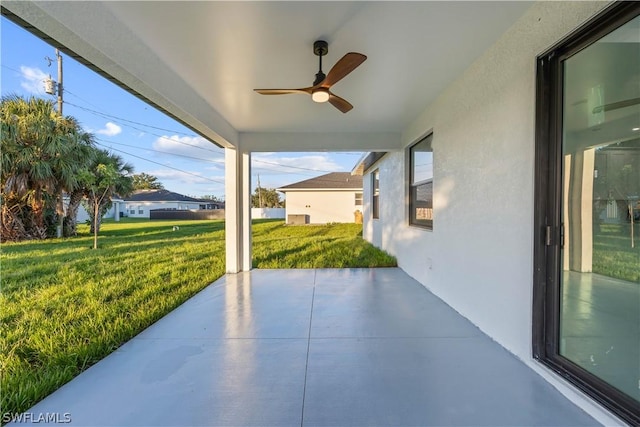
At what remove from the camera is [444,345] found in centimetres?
266

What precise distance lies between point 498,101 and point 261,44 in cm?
226

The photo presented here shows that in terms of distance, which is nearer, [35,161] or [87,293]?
[87,293]

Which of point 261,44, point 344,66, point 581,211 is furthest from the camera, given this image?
point 261,44

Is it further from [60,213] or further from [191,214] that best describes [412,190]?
[191,214]

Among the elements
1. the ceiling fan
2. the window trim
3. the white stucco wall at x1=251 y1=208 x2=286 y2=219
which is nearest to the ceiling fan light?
the ceiling fan

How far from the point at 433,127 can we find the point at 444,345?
9.82ft

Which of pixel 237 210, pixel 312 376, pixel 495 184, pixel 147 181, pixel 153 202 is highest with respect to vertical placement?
pixel 147 181

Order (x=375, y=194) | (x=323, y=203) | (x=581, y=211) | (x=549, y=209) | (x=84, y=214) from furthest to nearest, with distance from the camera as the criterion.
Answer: (x=84, y=214) < (x=323, y=203) < (x=375, y=194) < (x=549, y=209) < (x=581, y=211)

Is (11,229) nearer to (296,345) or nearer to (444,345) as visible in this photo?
(296,345)

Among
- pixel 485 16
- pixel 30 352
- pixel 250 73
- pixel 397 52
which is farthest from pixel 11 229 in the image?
pixel 485 16

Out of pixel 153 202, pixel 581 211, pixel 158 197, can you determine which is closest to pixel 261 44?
pixel 581 211

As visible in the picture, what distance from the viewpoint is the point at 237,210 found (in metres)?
5.75

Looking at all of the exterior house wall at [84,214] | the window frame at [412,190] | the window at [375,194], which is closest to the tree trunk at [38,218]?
the exterior house wall at [84,214]

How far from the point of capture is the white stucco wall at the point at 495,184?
7.30 ft
